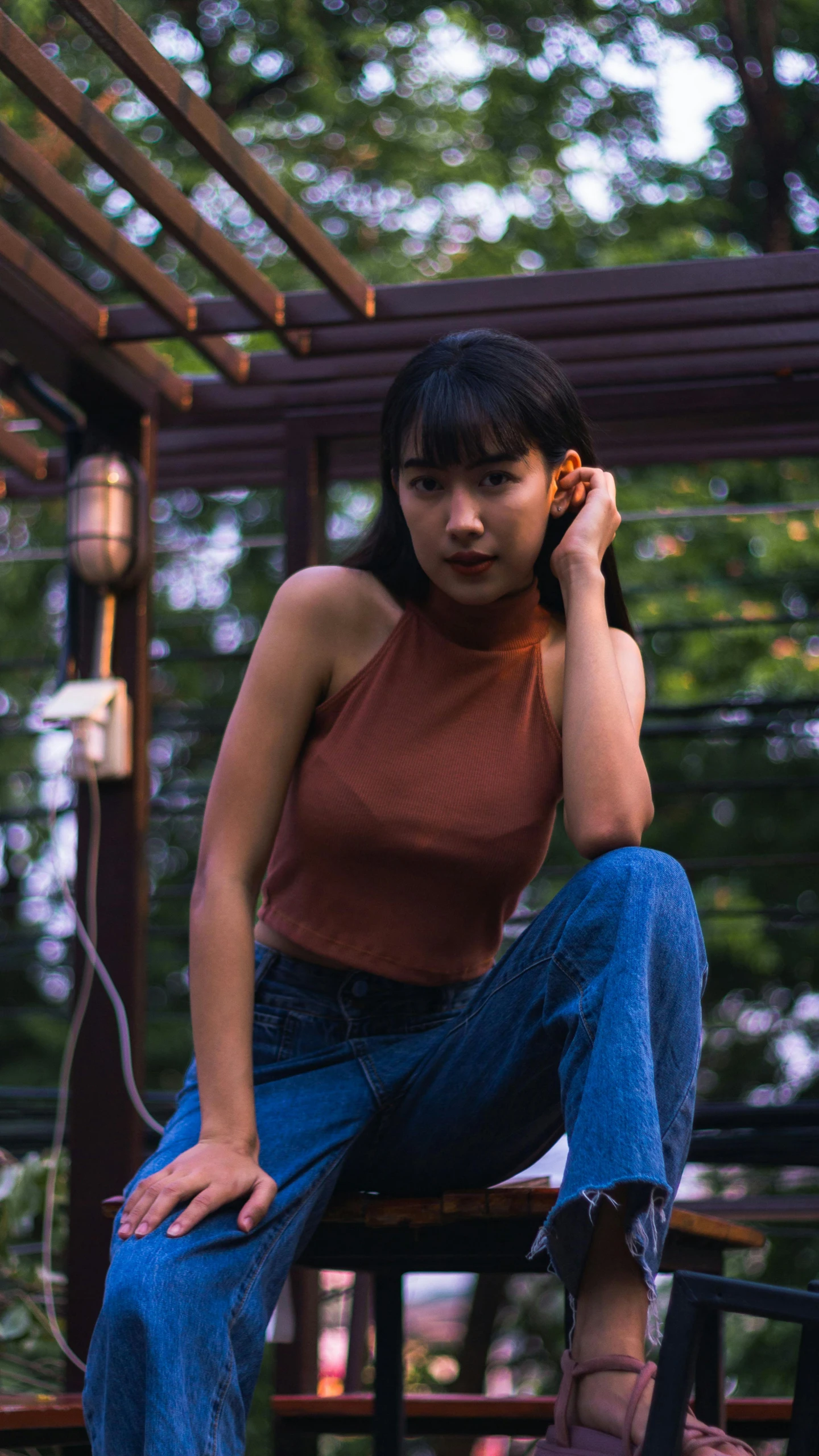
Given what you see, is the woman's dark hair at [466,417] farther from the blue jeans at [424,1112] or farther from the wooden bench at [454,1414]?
the wooden bench at [454,1414]

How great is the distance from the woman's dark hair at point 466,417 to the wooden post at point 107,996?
1.16 metres

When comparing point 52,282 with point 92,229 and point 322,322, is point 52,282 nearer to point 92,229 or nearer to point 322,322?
point 92,229

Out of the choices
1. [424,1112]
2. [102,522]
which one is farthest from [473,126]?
[424,1112]

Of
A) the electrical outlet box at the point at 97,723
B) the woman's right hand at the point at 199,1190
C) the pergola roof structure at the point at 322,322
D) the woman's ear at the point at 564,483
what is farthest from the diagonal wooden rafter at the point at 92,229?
the woman's right hand at the point at 199,1190

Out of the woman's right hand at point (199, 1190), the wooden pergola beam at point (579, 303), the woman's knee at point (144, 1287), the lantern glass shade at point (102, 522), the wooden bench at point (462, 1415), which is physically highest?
the wooden pergola beam at point (579, 303)

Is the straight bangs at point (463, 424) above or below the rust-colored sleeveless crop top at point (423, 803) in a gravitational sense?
above

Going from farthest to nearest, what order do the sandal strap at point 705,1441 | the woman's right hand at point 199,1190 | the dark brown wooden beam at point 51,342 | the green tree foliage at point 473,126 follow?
the green tree foliage at point 473,126, the dark brown wooden beam at point 51,342, the woman's right hand at point 199,1190, the sandal strap at point 705,1441

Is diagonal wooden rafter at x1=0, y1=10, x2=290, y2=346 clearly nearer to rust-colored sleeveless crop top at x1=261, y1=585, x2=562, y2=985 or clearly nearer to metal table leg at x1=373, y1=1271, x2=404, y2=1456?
rust-colored sleeveless crop top at x1=261, y1=585, x2=562, y2=985

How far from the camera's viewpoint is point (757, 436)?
3342mm

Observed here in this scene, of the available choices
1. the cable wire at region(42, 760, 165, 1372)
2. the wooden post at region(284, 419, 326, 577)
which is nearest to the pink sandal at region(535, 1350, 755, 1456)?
the cable wire at region(42, 760, 165, 1372)

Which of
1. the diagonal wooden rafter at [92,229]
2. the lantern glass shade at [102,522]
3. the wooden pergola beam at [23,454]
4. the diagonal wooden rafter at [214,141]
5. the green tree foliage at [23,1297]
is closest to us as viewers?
the diagonal wooden rafter at [214,141]

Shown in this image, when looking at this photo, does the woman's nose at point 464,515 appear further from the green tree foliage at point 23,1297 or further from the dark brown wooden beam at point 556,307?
the green tree foliage at point 23,1297

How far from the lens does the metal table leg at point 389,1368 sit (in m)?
2.09

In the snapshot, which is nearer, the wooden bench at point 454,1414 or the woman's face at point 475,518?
the woman's face at point 475,518
